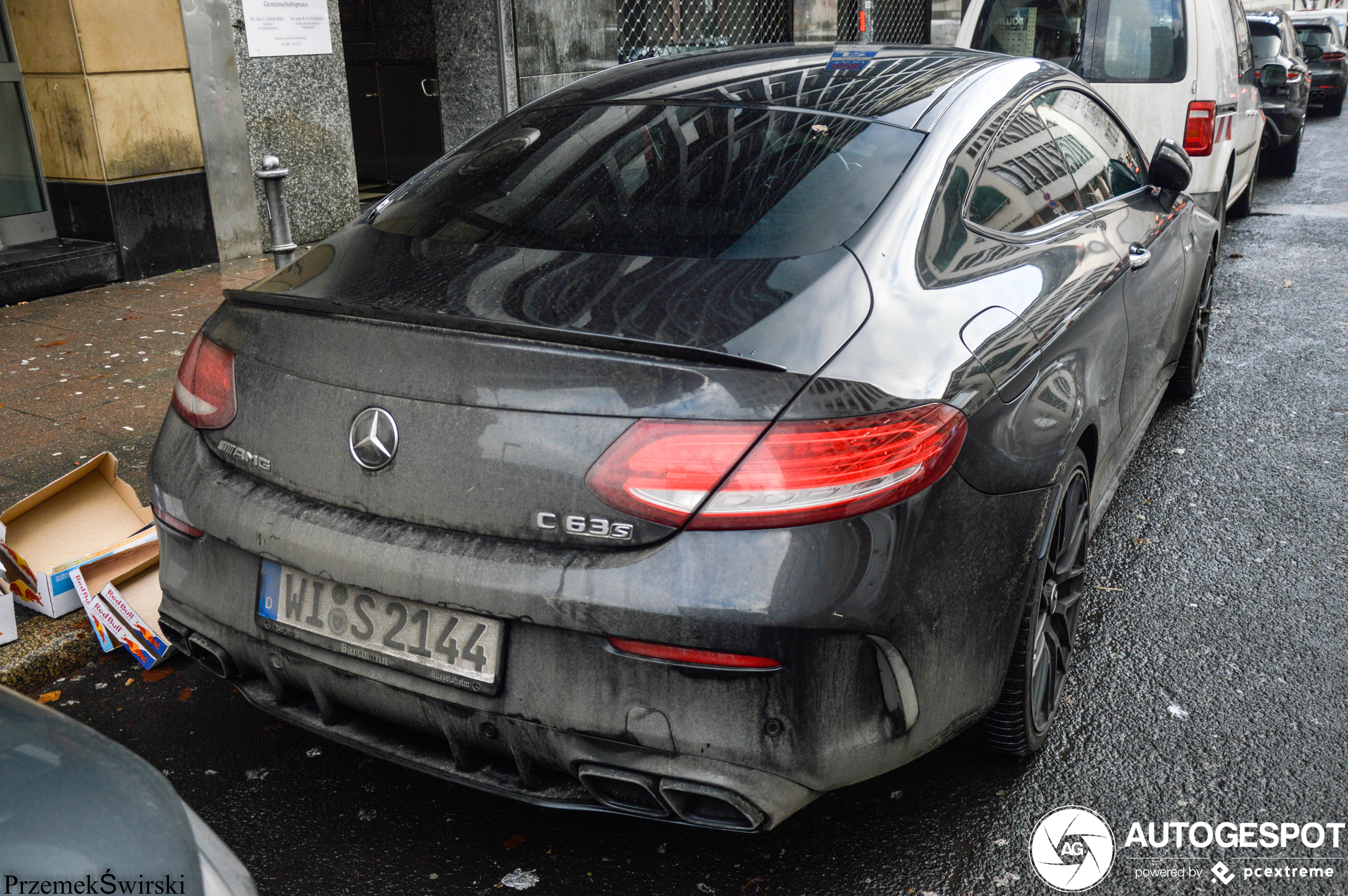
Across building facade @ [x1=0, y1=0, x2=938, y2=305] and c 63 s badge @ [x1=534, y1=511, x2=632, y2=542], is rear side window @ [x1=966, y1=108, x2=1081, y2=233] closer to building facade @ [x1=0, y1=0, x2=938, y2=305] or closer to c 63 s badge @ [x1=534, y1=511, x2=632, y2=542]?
c 63 s badge @ [x1=534, y1=511, x2=632, y2=542]

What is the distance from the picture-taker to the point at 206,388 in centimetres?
242

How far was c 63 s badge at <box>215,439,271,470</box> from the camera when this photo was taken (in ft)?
7.45

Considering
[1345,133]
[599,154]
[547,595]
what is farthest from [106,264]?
[1345,133]

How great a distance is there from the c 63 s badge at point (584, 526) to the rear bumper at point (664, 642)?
0.04 meters

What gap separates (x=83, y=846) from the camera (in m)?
1.35

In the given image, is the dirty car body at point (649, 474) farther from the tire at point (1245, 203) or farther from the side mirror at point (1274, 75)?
the side mirror at point (1274, 75)

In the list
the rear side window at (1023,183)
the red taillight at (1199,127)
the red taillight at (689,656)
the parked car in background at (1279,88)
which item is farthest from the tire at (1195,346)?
the parked car in background at (1279,88)

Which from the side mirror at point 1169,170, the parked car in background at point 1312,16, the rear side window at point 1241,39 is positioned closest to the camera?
the side mirror at point 1169,170

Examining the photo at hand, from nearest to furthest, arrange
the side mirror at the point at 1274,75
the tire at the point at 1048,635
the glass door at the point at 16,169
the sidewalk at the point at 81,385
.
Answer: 1. the tire at the point at 1048,635
2. the sidewalk at the point at 81,385
3. the glass door at the point at 16,169
4. the side mirror at the point at 1274,75

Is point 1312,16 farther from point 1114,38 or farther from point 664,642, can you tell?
point 664,642

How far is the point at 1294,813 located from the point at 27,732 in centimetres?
247

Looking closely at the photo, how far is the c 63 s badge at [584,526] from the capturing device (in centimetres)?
194

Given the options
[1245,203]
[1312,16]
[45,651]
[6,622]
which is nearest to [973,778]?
[45,651]

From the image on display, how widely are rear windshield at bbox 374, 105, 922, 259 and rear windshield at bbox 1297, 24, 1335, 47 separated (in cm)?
2200
